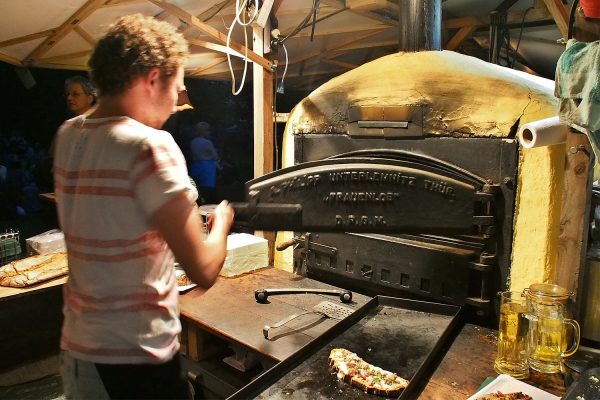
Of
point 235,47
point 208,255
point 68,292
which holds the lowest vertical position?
point 68,292

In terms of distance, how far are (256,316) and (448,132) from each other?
1380 mm

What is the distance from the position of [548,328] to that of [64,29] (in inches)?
175

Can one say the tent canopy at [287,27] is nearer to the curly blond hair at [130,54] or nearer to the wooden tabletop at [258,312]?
the wooden tabletop at [258,312]

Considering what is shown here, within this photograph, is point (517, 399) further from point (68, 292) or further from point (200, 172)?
point (200, 172)

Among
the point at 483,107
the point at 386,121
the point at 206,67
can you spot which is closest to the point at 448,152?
the point at 483,107

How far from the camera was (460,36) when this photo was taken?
170 inches

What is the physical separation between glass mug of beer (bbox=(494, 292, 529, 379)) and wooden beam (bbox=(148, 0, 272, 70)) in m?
2.28

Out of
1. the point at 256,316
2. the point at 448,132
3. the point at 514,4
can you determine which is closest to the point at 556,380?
the point at 448,132

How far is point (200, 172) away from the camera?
6621mm

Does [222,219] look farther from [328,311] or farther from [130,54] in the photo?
[328,311]

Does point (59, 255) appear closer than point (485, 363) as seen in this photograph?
No

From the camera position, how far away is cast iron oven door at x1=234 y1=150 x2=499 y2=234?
82.9 inches

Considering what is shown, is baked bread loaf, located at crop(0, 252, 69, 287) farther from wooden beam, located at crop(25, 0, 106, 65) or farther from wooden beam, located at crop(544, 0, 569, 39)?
wooden beam, located at crop(544, 0, 569, 39)

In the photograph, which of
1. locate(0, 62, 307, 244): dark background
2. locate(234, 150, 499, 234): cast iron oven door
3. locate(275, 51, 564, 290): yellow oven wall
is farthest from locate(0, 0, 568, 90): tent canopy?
locate(0, 62, 307, 244): dark background
